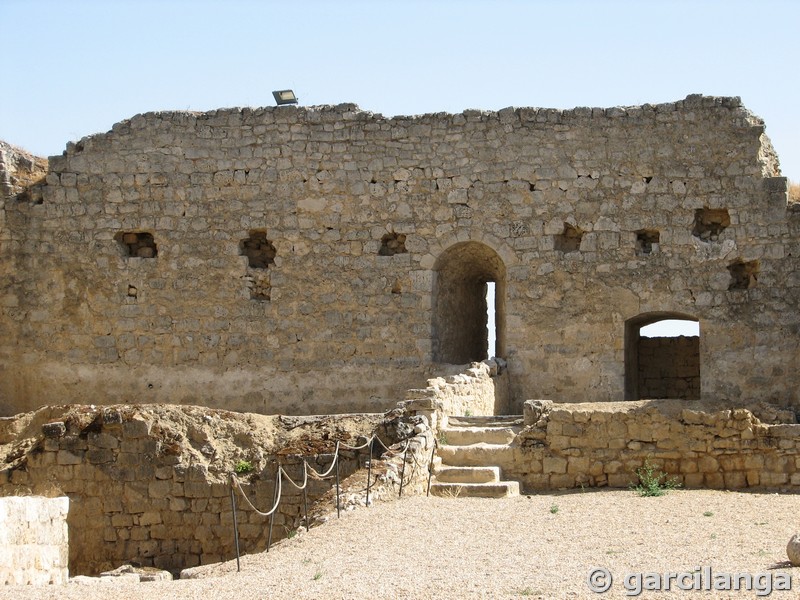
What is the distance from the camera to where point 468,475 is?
12.1 m

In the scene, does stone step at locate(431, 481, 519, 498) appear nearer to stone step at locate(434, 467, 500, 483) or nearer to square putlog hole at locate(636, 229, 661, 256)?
stone step at locate(434, 467, 500, 483)

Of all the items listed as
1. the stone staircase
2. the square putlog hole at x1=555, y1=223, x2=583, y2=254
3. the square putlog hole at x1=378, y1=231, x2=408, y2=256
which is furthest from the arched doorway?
the stone staircase

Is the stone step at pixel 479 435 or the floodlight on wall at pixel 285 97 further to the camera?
the floodlight on wall at pixel 285 97

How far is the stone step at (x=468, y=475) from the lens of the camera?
39.5 ft

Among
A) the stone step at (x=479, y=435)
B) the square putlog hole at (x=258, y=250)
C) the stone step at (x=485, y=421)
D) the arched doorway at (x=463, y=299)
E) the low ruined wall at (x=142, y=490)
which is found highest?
the square putlog hole at (x=258, y=250)

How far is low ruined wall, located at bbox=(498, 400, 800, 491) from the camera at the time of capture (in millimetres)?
11883

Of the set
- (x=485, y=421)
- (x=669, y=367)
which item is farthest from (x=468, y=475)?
(x=669, y=367)

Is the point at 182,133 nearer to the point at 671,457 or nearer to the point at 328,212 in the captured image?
the point at 328,212

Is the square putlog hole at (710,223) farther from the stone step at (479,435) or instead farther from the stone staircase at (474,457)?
the stone step at (479,435)

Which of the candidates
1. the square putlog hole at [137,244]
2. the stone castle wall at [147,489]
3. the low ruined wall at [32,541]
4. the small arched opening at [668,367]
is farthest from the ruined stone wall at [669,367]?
the low ruined wall at [32,541]

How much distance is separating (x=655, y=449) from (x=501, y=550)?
12.8 feet

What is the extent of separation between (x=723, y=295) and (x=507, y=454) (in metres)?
5.17

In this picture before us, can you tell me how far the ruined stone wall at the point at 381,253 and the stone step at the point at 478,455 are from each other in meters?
3.91

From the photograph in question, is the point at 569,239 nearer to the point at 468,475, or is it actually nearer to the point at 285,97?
the point at 285,97
